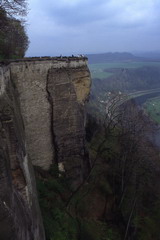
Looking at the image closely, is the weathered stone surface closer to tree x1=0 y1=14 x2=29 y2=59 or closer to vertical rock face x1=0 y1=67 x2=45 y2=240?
tree x1=0 y1=14 x2=29 y2=59

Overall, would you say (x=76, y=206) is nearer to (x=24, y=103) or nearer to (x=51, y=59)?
(x=24, y=103)

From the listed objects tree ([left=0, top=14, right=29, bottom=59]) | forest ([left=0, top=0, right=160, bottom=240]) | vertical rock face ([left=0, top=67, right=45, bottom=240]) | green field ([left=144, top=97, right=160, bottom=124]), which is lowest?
green field ([left=144, top=97, right=160, bottom=124])

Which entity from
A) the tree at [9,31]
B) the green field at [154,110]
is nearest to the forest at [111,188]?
the tree at [9,31]

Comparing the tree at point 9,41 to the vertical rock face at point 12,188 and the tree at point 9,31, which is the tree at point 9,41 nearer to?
the tree at point 9,31

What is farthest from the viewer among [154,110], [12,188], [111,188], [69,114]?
[154,110]

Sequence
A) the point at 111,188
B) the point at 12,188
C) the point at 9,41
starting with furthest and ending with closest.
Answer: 1. the point at 111,188
2. the point at 9,41
3. the point at 12,188

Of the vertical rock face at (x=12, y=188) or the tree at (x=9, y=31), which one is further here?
the tree at (x=9, y=31)

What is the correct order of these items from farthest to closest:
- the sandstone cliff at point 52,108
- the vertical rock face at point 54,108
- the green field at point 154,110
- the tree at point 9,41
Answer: the green field at point 154,110, the tree at point 9,41, the vertical rock face at point 54,108, the sandstone cliff at point 52,108

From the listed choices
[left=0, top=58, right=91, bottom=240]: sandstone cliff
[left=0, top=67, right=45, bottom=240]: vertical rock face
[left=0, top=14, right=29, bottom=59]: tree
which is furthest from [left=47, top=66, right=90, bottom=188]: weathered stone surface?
[left=0, top=67, right=45, bottom=240]: vertical rock face

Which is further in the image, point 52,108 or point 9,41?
point 9,41

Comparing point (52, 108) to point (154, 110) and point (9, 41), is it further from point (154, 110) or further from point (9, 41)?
point (154, 110)

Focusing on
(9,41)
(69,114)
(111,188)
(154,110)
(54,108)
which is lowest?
(154,110)

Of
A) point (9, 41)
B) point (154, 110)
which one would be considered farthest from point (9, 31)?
point (154, 110)

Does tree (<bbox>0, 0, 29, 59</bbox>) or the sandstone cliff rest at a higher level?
tree (<bbox>0, 0, 29, 59</bbox>)
